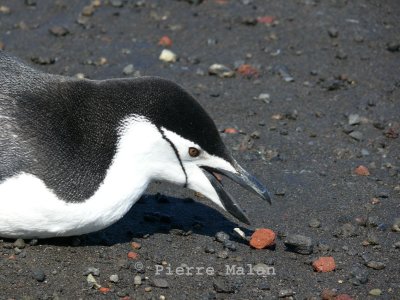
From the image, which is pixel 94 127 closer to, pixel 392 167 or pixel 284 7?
pixel 392 167

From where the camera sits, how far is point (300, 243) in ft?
18.2

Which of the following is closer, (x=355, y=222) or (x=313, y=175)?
(x=355, y=222)

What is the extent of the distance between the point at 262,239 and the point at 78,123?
145 centimetres

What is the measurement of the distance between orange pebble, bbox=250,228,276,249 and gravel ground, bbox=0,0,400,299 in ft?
0.18

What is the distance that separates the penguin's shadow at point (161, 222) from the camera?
557 centimetres

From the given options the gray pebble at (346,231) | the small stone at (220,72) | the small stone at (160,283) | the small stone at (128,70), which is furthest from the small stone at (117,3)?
the small stone at (160,283)

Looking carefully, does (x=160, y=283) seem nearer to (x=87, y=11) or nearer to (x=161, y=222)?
(x=161, y=222)

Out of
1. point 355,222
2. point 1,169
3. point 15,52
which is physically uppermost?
point 1,169

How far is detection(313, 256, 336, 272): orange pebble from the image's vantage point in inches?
214

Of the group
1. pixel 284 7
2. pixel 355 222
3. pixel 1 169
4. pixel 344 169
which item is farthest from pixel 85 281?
pixel 284 7

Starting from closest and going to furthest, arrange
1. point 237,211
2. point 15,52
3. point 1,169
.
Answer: point 1,169
point 237,211
point 15,52

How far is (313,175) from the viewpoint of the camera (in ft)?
22.0

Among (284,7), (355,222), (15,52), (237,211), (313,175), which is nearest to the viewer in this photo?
(237,211)

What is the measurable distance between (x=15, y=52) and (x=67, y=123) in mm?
3477
